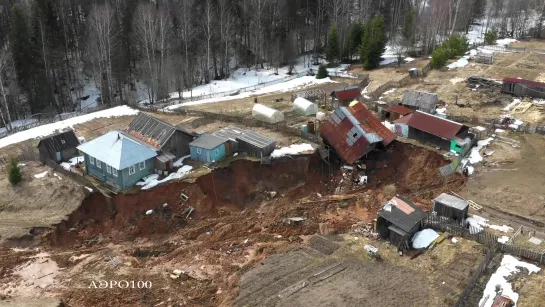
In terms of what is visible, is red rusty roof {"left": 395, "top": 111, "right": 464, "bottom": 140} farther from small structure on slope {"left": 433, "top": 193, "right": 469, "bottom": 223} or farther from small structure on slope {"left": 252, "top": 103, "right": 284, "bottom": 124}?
small structure on slope {"left": 252, "top": 103, "right": 284, "bottom": 124}

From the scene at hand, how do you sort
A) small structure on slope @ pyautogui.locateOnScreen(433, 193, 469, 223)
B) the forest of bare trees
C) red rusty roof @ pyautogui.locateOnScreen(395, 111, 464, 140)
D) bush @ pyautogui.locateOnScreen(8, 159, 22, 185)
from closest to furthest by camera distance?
small structure on slope @ pyautogui.locateOnScreen(433, 193, 469, 223) < bush @ pyautogui.locateOnScreen(8, 159, 22, 185) < red rusty roof @ pyautogui.locateOnScreen(395, 111, 464, 140) < the forest of bare trees

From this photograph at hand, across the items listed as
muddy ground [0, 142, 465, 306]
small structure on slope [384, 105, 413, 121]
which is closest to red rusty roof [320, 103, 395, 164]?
muddy ground [0, 142, 465, 306]

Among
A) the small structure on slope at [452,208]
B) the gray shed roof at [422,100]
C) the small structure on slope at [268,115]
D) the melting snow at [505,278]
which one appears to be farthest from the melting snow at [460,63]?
the melting snow at [505,278]

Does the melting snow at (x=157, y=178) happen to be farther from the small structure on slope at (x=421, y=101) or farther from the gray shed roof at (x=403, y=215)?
the small structure on slope at (x=421, y=101)

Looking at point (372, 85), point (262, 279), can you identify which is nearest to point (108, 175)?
point (262, 279)

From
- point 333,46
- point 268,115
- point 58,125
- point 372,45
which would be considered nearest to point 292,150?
point 268,115

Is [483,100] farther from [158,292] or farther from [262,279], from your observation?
[158,292]
